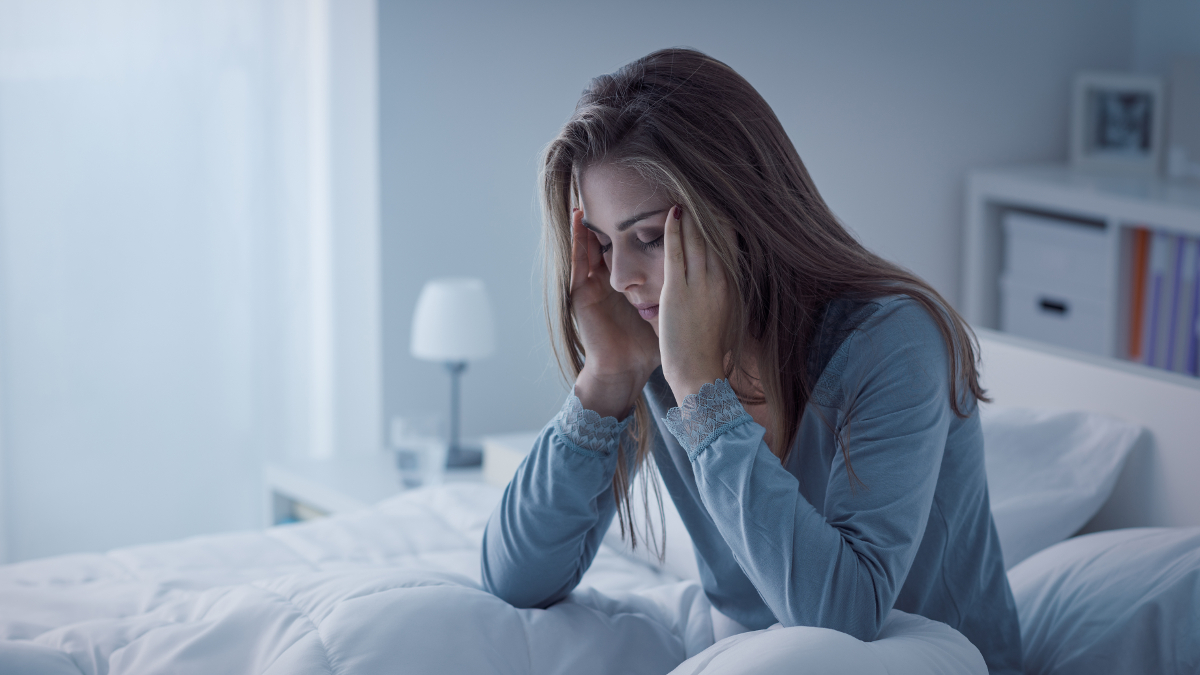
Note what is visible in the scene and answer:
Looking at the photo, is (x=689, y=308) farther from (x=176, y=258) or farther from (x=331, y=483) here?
(x=176, y=258)

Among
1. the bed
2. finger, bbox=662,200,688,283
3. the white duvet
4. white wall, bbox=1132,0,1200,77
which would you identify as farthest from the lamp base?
white wall, bbox=1132,0,1200,77

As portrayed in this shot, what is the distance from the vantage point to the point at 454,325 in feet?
7.66

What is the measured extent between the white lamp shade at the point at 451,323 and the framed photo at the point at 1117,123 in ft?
6.52

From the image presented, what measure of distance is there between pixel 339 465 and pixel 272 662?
4.51ft

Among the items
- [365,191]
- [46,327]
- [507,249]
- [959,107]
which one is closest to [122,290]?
[46,327]

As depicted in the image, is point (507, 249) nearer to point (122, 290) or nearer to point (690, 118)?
point (122, 290)

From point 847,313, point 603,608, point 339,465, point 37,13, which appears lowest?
point 339,465

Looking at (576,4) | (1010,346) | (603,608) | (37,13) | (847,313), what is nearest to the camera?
(847,313)

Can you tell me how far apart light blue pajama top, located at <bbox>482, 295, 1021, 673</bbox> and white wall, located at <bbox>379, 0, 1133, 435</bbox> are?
1.11m

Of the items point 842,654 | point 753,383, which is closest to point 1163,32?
point 753,383

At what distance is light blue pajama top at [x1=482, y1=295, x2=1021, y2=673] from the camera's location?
93 centimetres

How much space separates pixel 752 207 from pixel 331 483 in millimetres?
1453

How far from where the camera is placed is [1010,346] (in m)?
1.60

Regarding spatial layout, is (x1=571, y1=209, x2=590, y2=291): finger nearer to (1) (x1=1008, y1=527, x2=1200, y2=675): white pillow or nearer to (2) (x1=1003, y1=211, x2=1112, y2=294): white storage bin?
(1) (x1=1008, y1=527, x2=1200, y2=675): white pillow
